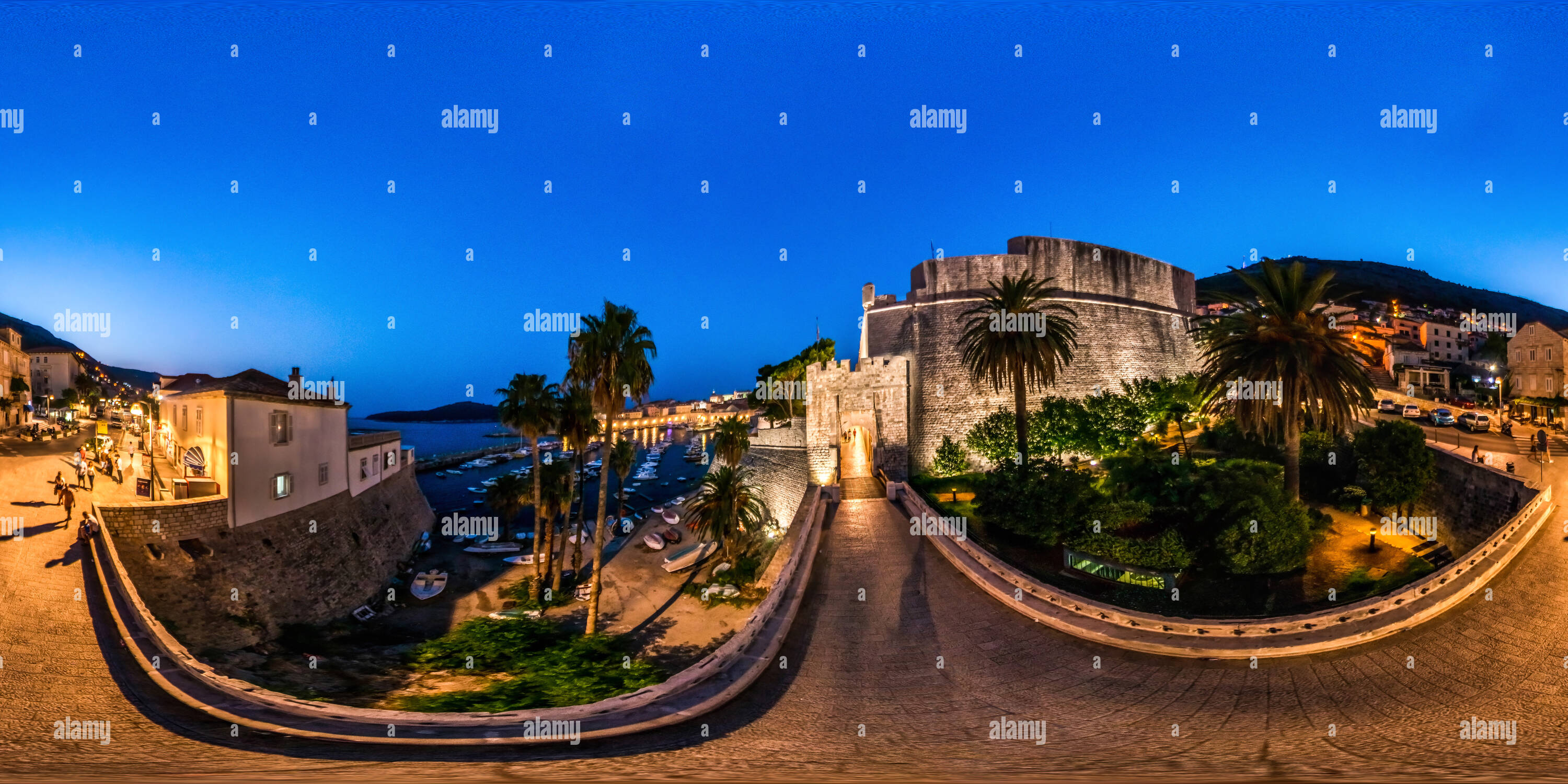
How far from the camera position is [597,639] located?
64.0 feet

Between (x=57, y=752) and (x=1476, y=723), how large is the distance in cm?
2254

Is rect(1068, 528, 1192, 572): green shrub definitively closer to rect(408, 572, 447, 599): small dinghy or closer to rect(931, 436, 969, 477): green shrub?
rect(931, 436, 969, 477): green shrub

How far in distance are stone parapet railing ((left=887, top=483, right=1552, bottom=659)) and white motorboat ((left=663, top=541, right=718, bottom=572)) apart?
55.7 feet

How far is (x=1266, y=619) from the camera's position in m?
13.4

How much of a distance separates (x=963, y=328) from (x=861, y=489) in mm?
11788

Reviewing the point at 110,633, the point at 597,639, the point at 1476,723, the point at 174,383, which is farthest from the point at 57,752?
the point at 174,383

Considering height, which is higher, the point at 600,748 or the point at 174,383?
the point at 174,383

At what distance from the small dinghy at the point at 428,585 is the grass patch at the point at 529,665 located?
538 centimetres

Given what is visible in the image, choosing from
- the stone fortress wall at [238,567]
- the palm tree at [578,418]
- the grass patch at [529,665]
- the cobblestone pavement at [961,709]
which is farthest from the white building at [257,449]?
the palm tree at [578,418]

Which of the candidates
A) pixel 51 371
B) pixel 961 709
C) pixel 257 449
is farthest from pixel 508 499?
pixel 51 371

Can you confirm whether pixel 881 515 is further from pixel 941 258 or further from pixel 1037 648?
pixel 941 258

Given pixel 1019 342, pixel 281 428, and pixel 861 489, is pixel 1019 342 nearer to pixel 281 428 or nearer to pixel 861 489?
pixel 861 489

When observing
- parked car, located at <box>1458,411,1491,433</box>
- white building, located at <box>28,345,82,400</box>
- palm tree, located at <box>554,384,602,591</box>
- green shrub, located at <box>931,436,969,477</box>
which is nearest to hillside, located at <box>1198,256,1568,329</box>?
parked car, located at <box>1458,411,1491,433</box>

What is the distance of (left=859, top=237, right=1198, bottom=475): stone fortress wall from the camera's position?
3256 centimetres
